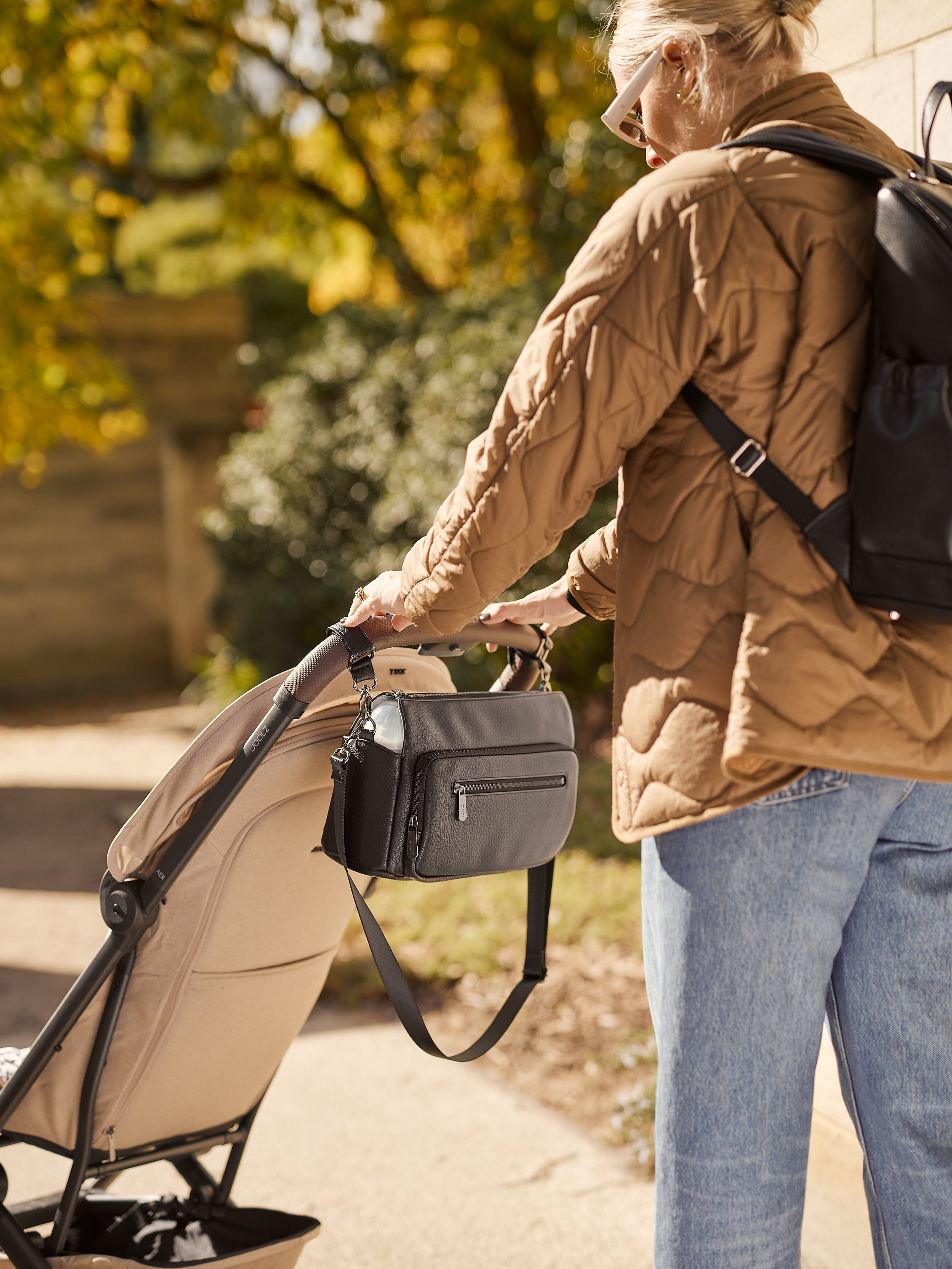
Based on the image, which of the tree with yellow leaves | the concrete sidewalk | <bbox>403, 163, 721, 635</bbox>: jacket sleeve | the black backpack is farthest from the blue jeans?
the tree with yellow leaves

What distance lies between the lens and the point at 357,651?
1673mm

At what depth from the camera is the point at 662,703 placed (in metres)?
1.33

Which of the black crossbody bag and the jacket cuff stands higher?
the jacket cuff

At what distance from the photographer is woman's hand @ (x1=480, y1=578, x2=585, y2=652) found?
1.89m

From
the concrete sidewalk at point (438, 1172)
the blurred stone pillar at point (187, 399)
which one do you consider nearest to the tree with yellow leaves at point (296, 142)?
the blurred stone pillar at point (187, 399)

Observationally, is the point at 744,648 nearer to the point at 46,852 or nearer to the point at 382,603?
the point at 382,603

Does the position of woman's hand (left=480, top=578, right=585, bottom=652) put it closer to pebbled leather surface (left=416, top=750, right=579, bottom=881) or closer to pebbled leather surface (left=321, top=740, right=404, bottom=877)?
pebbled leather surface (left=416, top=750, right=579, bottom=881)

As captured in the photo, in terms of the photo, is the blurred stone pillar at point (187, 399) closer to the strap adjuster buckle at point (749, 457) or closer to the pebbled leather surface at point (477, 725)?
the pebbled leather surface at point (477, 725)

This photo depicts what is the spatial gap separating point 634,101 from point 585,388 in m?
0.39

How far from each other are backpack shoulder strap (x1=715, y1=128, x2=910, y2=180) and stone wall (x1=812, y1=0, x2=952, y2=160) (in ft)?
3.16

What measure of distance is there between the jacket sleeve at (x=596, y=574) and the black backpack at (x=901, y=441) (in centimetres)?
49

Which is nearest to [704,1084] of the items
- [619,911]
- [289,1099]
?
[289,1099]

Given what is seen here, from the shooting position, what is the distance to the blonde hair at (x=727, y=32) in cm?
135

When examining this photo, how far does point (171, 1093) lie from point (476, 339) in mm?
4984
